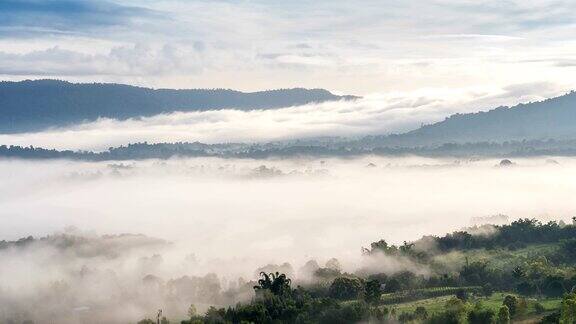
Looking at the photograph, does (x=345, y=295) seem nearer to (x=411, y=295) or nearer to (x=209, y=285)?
(x=411, y=295)

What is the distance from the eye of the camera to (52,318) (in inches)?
6939

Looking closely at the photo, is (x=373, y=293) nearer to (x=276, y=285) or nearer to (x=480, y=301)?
(x=480, y=301)

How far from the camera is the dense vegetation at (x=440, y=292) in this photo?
126250 mm

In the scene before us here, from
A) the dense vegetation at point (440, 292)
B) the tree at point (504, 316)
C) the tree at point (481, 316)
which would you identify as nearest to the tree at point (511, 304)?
the dense vegetation at point (440, 292)

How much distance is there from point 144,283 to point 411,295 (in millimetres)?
81376

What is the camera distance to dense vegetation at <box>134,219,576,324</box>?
414 feet

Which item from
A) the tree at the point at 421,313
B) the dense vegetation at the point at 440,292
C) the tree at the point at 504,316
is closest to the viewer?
the tree at the point at 504,316

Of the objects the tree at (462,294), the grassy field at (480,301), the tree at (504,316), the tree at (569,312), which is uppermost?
the tree at (569,312)

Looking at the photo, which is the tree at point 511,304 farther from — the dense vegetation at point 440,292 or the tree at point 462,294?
the tree at point 462,294

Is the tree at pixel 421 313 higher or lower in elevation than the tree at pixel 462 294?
higher

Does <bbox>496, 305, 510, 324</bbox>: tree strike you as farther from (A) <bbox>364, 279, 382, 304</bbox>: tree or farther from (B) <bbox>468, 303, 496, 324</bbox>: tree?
(A) <bbox>364, 279, 382, 304</bbox>: tree

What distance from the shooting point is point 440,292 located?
502 ft

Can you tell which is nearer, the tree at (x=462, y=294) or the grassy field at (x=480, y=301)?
the grassy field at (x=480, y=301)

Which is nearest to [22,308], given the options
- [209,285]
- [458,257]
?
[209,285]
